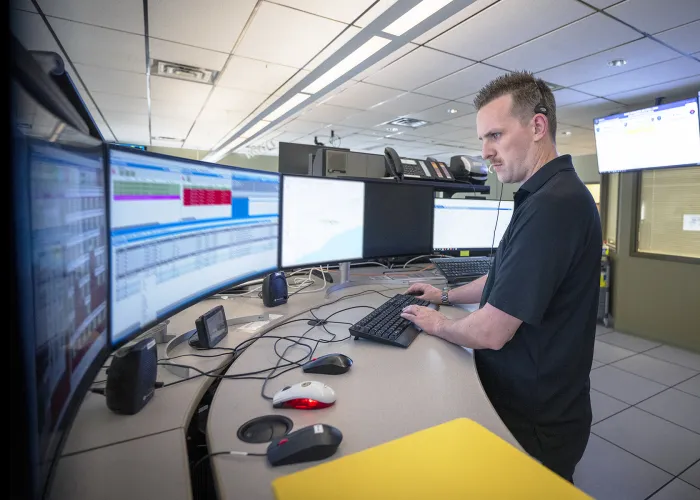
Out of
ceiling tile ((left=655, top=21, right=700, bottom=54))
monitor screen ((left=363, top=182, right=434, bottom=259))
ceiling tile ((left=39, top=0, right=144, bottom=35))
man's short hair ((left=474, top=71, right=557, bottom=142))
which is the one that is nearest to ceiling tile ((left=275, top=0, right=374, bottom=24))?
ceiling tile ((left=39, top=0, right=144, bottom=35))

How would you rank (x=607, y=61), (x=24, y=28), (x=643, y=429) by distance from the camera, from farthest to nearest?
(x=607, y=61) → (x=643, y=429) → (x=24, y=28)

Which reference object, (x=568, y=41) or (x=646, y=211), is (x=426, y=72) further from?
(x=646, y=211)

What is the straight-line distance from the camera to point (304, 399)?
2.32 feet

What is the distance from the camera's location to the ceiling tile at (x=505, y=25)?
7.93 feet

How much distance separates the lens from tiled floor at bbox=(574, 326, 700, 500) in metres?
1.62

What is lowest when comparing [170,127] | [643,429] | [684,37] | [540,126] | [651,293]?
[643,429]

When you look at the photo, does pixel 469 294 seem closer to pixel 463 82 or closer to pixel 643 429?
pixel 643 429

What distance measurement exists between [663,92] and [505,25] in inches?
97.8

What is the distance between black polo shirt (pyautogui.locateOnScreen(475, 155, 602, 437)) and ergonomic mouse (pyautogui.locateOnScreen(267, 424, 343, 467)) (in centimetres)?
55

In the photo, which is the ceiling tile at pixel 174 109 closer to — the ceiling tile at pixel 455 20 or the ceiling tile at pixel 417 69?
the ceiling tile at pixel 417 69

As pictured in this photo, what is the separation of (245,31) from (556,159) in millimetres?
2713

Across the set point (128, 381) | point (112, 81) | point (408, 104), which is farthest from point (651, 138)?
point (112, 81)

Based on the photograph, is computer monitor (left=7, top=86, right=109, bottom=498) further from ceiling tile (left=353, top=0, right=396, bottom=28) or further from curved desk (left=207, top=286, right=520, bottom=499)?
ceiling tile (left=353, top=0, right=396, bottom=28)

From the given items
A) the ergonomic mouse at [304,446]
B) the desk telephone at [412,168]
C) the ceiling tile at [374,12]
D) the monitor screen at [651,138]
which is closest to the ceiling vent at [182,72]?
the ceiling tile at [374,12]
